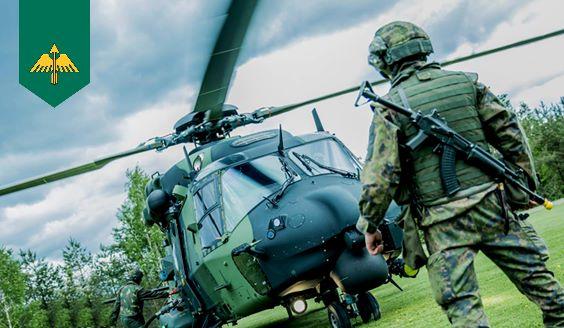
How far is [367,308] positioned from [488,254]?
14.1 feet

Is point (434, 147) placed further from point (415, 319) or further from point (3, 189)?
point (3, 189)

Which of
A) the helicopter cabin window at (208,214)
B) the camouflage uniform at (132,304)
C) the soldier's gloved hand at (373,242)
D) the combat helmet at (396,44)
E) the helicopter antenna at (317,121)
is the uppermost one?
the helicopter antenna at (317,121)

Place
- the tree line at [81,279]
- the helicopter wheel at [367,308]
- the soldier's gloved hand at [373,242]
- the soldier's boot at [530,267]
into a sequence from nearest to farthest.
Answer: the soldier's boot at [530,267] → the soldier's gloved hand at [373,242] → the helicopter wheel at [367,308] → the tree line at [81,279]

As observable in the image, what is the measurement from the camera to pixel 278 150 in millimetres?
7902

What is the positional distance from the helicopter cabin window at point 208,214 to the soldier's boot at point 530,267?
14.2ft

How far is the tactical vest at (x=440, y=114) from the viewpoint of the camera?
12.4ft

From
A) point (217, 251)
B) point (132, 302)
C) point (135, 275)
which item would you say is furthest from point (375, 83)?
point (132, 302)

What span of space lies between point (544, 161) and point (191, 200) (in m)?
66.5

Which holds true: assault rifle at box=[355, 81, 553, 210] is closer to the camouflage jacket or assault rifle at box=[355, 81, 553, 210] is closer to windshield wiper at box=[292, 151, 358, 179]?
the camouflage jacket

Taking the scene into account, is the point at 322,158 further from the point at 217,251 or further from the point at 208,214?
the point at 217,251

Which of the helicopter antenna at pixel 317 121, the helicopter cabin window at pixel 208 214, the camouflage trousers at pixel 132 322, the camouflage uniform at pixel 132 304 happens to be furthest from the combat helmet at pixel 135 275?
the helicopter antenna at pixel 317 121

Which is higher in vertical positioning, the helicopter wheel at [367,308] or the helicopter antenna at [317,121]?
the helicopter antenna at [317,121]

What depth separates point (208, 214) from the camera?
7.86m

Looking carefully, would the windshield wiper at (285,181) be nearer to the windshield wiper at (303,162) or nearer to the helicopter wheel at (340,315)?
the windshield wiper at (303,162)
